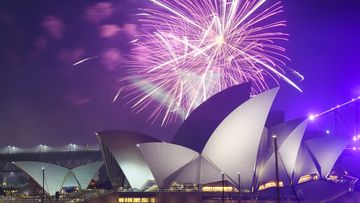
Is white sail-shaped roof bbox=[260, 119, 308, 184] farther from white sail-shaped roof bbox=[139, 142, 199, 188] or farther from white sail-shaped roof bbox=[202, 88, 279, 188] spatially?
white sail-shaped roof bbox=[139, 142, 199, 188]

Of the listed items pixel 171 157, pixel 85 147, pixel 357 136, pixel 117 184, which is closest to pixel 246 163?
pixel 171 157

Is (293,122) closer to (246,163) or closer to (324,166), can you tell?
(246,163)

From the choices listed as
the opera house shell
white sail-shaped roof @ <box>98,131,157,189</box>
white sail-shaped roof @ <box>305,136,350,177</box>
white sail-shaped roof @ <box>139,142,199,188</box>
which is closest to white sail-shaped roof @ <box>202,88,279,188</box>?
the opera house shell

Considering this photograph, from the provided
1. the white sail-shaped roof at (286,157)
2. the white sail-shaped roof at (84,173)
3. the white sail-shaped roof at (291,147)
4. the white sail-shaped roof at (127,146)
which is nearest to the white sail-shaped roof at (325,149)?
the white sail-shaped roof at (291,147)

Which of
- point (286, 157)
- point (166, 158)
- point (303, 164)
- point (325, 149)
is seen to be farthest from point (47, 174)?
point (325, 149)

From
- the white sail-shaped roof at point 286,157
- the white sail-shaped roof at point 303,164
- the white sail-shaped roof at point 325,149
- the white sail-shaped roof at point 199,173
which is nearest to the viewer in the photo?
the white sail-shaped roof at point 199,173

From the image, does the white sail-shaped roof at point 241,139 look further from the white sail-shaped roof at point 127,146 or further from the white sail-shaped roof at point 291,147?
the white sail-shaped roof at point 127,146

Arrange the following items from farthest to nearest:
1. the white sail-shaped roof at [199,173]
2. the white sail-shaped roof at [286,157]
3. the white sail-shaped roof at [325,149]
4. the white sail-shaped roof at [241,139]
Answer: the white sail-shaped roof at [325,149] → the white sail-shaped roof at [286,157] → the white sail-shaped roof at [199,173] → the white sail-shaped roof at [241,139]
